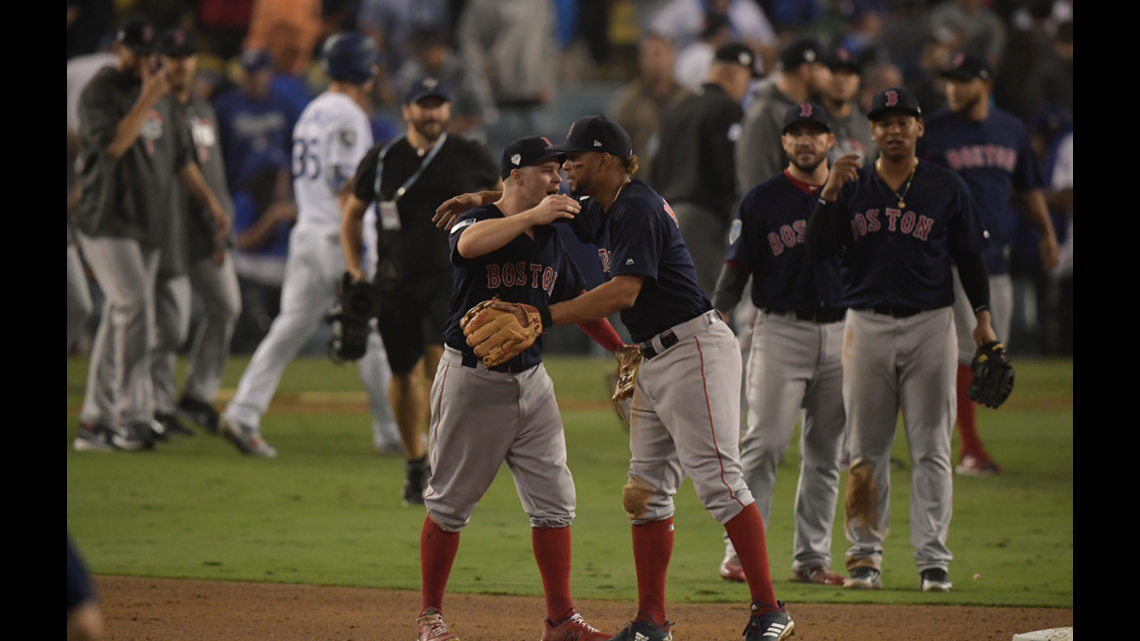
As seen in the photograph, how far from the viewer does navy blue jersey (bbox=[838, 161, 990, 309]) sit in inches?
248

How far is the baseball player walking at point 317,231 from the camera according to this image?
9727 millimetres

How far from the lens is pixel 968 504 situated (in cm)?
845

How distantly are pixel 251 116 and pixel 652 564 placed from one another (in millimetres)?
11055

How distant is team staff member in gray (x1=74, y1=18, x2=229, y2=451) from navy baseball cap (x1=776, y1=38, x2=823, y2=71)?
4.10 meters

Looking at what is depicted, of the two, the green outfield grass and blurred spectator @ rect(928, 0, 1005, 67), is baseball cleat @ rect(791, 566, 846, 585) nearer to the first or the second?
the green outfield grass

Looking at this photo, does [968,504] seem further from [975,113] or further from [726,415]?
[726,415]

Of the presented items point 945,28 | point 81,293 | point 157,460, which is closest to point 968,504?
point 157,460

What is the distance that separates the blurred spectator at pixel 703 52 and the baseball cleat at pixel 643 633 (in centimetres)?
1085

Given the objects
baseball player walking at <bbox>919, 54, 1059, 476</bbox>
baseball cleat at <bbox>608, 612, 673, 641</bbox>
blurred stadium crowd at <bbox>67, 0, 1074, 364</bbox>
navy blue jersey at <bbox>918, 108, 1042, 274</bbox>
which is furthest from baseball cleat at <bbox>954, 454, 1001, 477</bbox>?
blurred stadium crowd at <bbox>67, 0, 1074, 364</bbox>

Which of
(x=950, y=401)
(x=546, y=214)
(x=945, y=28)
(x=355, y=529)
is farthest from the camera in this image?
(x=945, y=28)

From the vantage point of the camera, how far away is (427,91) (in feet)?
27.1

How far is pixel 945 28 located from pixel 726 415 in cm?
1329

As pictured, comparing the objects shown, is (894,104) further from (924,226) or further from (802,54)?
(802,54)

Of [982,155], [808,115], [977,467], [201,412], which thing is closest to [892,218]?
[808,115]
